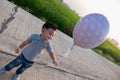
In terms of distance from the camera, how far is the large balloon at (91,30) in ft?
15.7

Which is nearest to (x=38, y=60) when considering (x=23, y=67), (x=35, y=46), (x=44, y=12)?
(x=23, y=67)

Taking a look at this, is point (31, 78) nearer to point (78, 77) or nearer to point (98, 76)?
point (78, 77)

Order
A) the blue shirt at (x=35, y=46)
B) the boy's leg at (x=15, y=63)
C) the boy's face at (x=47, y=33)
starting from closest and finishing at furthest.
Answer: the boy's face at (x=47, y=33), the blue shirt at (x=35, y=46), the boy's leg at (x=15, y=63)

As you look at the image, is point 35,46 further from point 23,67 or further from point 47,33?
point 23,67

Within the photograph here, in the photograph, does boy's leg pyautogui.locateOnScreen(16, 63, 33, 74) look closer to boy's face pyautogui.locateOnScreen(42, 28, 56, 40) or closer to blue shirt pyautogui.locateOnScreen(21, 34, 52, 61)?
blue shirt pyautogui.locateOnScreen(21, 34, 52, 61)

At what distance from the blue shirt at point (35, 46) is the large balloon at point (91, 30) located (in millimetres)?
553

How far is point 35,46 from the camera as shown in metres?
4.58

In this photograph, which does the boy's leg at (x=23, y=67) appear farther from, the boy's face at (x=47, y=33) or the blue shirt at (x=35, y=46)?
the boy's face at (x=47, y=33)

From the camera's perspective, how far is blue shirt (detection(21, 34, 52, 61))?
4555 mm

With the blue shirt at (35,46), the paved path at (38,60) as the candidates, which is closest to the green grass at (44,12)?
the paved path at (38,60)

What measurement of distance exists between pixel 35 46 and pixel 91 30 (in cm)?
93

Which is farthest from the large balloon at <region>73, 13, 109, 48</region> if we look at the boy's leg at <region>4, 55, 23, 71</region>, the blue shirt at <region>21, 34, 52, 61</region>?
the boy's leg at <region>4, 55, 23, 71</region>

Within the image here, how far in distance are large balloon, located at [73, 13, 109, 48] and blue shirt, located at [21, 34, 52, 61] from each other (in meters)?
0.55

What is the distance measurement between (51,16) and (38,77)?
282 inches
